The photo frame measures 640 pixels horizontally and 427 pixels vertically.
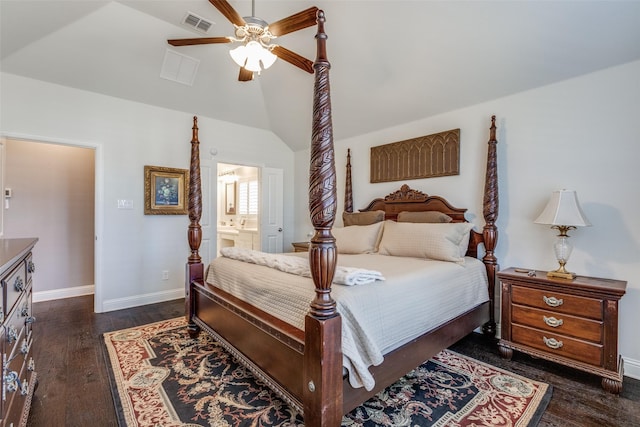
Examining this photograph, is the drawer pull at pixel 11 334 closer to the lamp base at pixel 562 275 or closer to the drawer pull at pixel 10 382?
the drawer pull at pixel 10 382

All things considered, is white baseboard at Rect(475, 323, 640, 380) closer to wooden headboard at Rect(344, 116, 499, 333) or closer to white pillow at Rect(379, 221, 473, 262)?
wooden headboard at Rect(344, 116, 499, 333)

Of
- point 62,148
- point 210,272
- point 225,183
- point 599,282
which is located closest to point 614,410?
point 599,282

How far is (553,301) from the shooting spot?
2.27 m

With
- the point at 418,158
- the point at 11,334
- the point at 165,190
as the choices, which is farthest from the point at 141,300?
the point at 418,158

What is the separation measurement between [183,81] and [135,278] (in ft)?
8.39

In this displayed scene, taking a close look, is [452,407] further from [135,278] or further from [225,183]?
[225,183]

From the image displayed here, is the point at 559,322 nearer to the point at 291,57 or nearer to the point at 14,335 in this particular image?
the point at 291,57

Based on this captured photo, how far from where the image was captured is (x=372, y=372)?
5.35ft

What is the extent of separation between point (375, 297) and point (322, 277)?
49cm

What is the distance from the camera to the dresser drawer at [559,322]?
2.10 meters

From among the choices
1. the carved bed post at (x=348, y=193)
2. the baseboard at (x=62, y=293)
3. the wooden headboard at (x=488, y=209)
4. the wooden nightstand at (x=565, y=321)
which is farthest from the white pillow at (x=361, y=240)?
the baseboard at (x=62, y=293)

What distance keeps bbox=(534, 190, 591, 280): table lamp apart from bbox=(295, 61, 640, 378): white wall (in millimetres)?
229

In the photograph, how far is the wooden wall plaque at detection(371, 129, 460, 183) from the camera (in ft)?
10.8

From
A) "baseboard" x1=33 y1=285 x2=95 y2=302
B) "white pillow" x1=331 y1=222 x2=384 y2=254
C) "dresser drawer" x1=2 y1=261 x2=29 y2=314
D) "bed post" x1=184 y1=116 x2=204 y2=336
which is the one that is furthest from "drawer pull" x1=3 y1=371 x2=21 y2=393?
"baseboard" x1=33 y1=285 x2=95 y2=302
